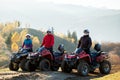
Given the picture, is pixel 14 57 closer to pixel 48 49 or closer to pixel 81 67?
pixel 48 49

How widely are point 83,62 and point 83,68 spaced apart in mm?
391

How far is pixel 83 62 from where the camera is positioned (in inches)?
942

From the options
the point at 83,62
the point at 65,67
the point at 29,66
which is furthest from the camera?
the point at 29,66

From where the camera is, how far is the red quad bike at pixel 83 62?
23812 mm

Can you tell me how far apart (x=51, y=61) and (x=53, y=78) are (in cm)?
415

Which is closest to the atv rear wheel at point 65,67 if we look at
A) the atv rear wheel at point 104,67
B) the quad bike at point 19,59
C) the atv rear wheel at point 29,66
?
the atv rear wheel at point 29,66

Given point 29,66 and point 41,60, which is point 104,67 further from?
point 29,66

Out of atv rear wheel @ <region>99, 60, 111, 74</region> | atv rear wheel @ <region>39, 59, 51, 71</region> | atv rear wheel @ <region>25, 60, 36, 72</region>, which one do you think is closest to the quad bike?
atv rear wheel @ <region>25, 60, 36, 72</region>

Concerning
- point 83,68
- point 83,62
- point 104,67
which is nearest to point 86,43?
point 83,62

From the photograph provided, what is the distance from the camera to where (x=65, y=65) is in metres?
24.5

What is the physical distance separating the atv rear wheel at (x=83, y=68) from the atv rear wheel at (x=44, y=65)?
2528 millimetres

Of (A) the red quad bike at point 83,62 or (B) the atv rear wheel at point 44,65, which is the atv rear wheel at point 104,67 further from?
(B) the atv rear wheel at point 44,65

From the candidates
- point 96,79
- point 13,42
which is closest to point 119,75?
point 96,79

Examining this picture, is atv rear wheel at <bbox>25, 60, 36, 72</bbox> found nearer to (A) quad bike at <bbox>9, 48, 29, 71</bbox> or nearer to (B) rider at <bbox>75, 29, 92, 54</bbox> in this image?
Answer: (A) quad bike at <bbox>9, 48, 29, 71</bbox>
